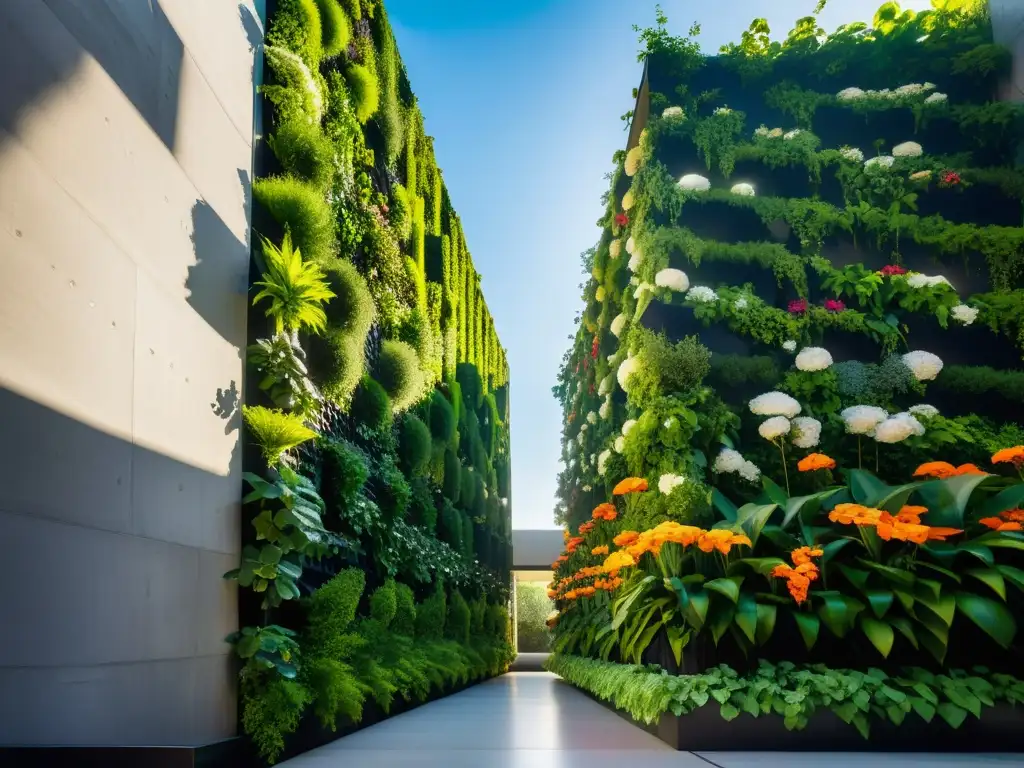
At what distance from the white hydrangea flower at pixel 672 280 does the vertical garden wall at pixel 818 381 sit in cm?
2

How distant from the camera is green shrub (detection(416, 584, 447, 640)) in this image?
22.4ft

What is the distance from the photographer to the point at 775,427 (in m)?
5.41

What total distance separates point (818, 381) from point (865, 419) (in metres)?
0.42

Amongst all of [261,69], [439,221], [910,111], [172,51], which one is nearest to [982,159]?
[910,111]

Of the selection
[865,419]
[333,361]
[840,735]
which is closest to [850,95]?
[865,419]

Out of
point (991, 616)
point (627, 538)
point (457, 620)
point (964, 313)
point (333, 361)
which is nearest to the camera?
point (991, 616)

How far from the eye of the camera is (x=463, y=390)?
10094mm

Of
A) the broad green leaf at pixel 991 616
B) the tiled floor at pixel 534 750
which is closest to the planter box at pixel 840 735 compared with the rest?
the tiled floor at pixel 534 750

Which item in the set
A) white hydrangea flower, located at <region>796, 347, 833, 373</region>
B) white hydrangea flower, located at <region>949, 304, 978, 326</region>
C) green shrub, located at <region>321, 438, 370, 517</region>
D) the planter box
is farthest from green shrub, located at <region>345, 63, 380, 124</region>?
white hydrangea flower, located at <region>949, 304, 978, 326</region>

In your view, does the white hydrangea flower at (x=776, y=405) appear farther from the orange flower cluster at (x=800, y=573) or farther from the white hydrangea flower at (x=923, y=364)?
the orange flower cluster at (x=800, y=573)

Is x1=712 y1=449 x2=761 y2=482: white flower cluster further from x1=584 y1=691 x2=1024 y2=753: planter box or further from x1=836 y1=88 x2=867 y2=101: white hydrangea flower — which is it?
x1=836 y1=88 x2=867 y2=101: white hydrangea flower

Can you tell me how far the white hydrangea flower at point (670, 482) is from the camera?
17.0ft

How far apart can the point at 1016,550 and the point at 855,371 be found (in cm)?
200

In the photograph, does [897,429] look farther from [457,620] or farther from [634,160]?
[457,620]
